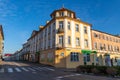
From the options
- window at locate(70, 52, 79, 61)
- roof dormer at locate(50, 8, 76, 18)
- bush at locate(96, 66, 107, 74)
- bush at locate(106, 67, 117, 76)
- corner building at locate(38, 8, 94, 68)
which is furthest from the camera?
roof dormer at locate(50, 8, 76, 18)

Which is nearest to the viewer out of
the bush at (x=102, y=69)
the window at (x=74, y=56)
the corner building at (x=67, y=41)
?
the bush at (x=102, y=69)

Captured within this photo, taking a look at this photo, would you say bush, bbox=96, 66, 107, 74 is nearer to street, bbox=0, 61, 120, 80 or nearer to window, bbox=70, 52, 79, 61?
street, bbox=0, 61, 120, 80

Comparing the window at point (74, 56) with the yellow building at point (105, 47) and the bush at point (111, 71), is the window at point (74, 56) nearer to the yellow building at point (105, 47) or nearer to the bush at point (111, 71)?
the yellow building at point (105, 47)

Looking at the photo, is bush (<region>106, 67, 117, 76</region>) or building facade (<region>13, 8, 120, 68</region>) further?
building facade (<region>13, 8, 120, 68</region>)

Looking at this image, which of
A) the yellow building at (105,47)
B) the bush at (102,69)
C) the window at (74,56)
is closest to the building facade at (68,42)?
the window at (74,56)

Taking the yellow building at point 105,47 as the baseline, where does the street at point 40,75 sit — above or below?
below

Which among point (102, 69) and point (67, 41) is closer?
point (102, 69)

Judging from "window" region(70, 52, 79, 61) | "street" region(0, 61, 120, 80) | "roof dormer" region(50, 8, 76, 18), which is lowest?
"street" region(0, 61, 120, 80)

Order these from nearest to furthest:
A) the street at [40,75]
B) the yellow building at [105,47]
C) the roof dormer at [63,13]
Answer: the street at [40,75] → the roof dormer at [63,13] → the yellow building at [105,47]

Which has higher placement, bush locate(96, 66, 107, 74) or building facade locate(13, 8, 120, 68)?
building facade locate(13, 8, 120, 68)

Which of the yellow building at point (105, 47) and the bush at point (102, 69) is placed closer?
the bush at point (102, 69)

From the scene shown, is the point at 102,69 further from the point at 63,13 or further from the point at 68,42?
Result: the point at 63,13

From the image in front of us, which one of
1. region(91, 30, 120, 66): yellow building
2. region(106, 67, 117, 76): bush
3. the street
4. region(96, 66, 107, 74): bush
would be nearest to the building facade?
region(91, 30, 120, 66): yellow building

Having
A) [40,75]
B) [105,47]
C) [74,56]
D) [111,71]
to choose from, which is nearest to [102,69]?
[111,71]
